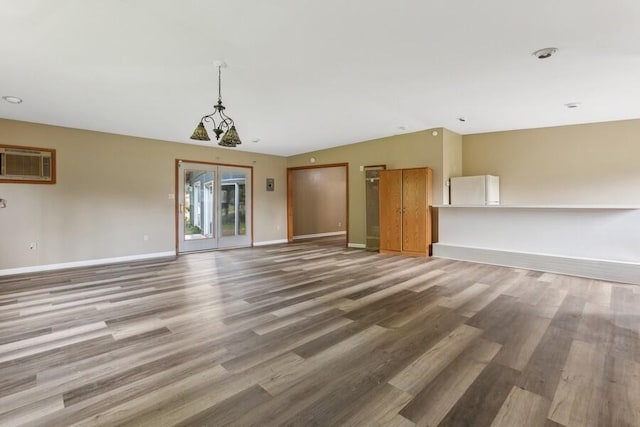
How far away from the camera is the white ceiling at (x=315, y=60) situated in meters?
2.65

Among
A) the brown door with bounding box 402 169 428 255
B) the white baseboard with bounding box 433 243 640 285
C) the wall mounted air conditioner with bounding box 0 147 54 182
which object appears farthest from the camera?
the brown door with bounding box 402 169 428 255

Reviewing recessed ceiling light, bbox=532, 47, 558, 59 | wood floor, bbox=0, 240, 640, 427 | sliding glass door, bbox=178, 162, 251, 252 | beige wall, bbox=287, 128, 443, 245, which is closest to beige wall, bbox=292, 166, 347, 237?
beige wall, bbox=287, 128, 443, 245

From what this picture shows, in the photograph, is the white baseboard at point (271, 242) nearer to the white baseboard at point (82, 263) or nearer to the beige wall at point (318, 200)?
the beige wall at point (318, 200)

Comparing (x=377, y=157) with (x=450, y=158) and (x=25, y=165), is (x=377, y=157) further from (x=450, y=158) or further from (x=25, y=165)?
(x=25, y=165)

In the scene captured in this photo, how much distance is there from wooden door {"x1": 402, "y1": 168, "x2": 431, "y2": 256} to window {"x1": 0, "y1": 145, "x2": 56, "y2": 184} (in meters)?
6.96

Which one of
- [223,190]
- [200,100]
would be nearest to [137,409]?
[200,100]

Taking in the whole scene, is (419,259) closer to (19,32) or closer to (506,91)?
(506,91)

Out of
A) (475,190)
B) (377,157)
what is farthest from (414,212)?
(377,157)

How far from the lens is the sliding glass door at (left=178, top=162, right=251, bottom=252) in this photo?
7.48 metres

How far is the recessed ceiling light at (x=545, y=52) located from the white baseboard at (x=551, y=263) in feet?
10.8

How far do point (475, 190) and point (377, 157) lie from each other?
7.77 ft

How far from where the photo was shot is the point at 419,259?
6.39 m

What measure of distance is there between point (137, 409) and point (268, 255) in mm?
5261

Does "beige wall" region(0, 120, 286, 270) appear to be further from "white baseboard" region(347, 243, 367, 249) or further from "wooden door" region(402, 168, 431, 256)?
"wooden door" region(402, 168, 431, 256)
